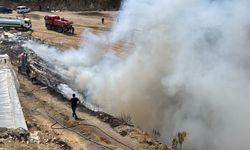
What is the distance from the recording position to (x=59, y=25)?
155 ft

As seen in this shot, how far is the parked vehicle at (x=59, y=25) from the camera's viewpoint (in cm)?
4700

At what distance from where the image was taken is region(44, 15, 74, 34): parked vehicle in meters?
47.0

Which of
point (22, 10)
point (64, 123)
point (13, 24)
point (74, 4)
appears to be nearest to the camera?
point (64, 123)

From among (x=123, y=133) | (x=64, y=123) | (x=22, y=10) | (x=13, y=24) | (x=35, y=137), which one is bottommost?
(x=123, y=133)

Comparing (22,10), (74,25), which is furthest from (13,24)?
(22,10)

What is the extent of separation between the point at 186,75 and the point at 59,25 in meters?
27.2

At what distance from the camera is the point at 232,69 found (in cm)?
2123

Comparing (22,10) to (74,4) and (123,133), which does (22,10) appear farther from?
(123,133)

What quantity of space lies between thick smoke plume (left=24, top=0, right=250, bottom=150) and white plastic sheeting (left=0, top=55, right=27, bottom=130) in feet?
18.6

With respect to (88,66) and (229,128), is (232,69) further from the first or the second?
(88,66)

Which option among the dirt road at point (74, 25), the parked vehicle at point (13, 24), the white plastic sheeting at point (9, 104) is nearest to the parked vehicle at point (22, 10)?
the dirt road at point (74, 25)

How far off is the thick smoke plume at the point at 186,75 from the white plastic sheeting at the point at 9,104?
18.6ft

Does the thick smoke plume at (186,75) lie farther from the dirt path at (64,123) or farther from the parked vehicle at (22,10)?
the parked vehicle at (22,10)

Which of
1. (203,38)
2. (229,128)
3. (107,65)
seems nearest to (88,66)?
(107,65)
